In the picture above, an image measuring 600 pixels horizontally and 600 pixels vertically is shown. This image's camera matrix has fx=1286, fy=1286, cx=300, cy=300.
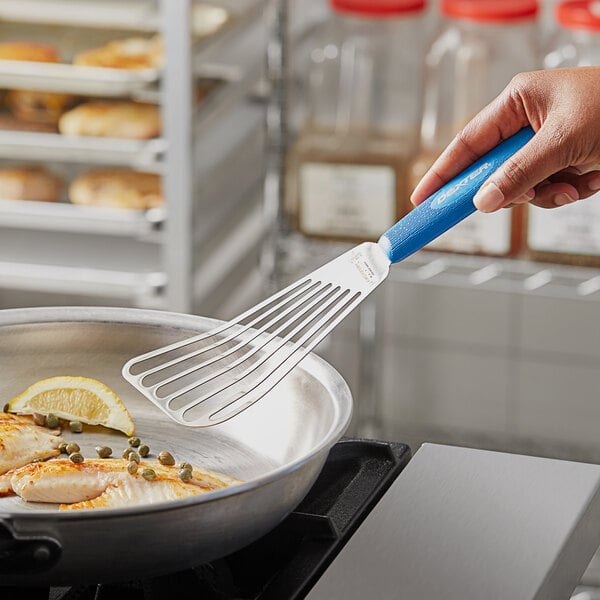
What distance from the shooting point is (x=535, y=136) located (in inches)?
31.4

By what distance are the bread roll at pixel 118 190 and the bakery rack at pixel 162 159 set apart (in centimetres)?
2

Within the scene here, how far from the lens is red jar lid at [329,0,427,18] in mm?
1602

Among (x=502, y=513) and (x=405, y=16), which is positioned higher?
(x=405, y=16)

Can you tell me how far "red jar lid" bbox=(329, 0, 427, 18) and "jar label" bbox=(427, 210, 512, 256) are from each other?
272 mm

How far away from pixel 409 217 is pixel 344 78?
90cm

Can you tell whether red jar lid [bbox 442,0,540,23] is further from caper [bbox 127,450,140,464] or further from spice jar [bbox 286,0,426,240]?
caper [bbox 127,450,140,464]

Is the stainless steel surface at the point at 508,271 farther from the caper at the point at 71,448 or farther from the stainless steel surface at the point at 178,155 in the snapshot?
the caper at the point at 71,448

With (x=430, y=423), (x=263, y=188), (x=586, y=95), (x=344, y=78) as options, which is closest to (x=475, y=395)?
(x=430, y=423)

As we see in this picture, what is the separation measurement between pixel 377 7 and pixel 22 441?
0.98 meters

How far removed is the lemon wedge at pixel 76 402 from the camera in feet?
2.61

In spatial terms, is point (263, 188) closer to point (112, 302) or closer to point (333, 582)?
point (112, 302)

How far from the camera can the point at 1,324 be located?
814 mm

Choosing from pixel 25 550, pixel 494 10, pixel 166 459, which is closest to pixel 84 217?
pixel 494 10

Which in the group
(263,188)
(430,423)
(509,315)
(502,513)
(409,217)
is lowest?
(430,423)
